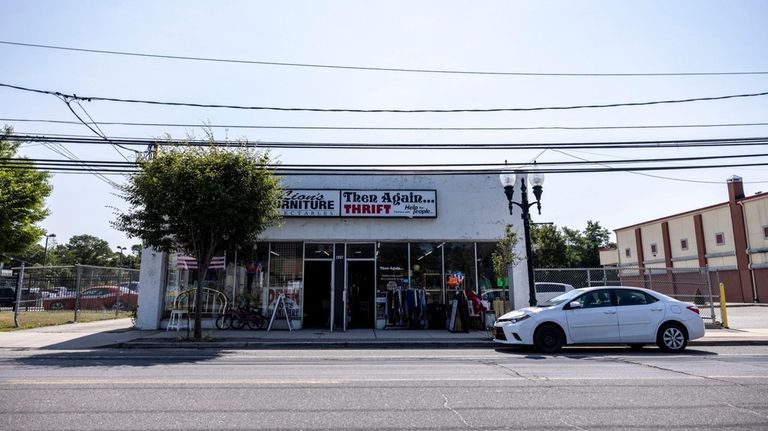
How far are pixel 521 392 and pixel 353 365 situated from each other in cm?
366

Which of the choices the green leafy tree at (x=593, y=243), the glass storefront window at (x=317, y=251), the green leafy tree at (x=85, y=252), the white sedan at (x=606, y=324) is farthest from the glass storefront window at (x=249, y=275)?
the green leafy tree at (x=85, y=252)

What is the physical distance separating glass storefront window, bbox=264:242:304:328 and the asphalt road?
22.2 ft

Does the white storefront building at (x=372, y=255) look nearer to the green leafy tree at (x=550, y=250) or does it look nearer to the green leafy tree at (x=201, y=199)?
the green leafy tree at (x=201, y=199)

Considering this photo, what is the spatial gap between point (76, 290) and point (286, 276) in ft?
30.1

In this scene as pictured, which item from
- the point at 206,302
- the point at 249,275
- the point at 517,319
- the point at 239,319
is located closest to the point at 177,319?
the point at 206,302

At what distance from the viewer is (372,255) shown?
17.7 meters

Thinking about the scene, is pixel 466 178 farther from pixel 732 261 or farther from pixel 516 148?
pixel 732 261

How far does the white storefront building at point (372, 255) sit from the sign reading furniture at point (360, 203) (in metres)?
0.03

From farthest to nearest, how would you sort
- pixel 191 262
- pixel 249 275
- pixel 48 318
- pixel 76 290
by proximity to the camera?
1. pixel 76 290
2. pixel 48 318
3. pixel 249 275
4. pixel 191 262

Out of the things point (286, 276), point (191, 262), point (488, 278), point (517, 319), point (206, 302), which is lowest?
point (517, 319)

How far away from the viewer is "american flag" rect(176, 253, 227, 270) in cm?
1702

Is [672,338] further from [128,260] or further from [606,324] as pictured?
[128,260]

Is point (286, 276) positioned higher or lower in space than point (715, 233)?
lower

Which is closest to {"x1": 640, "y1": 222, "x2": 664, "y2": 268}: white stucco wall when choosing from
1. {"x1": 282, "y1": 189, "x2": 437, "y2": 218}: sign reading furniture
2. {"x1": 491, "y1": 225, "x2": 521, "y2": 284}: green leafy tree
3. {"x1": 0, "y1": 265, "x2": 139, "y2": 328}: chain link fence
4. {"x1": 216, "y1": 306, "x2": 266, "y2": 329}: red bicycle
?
{"x1": 491, "y1": 225, "x2": 521, "y2": 284}: green leafy tree
